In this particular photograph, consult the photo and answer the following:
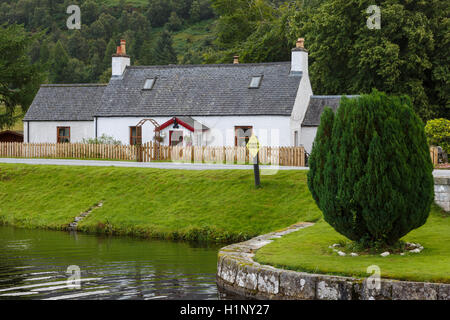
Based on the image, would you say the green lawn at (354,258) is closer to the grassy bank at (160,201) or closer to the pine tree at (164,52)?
the grassy bank at (160,201)

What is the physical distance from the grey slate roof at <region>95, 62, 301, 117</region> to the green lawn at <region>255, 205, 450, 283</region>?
2153cm

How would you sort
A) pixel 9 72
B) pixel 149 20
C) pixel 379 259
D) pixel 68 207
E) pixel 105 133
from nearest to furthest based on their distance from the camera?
pixel 379 259
pixel 68 207
pixel 105 133
pixel 9 72
pixel 149 20

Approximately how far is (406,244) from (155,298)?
6.31 metres

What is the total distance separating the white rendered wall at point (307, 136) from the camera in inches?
1588

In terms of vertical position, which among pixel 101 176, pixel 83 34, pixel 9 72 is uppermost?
pixel 83 34

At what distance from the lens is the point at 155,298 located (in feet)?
45.4

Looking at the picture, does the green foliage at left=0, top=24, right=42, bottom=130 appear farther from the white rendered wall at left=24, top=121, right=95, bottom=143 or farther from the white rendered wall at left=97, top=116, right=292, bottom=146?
the white rendered wall at left=97, top=116, right=292, bottom=146

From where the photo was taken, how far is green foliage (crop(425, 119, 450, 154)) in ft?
104

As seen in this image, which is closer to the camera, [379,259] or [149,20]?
[379,259]

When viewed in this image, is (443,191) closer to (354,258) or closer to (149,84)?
(354,258)

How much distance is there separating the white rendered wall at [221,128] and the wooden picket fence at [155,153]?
11.6ft

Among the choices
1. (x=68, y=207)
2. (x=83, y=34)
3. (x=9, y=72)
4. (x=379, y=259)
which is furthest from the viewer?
(x=83, y=34)

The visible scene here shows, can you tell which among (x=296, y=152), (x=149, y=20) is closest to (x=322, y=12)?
(x=296, y=152)
